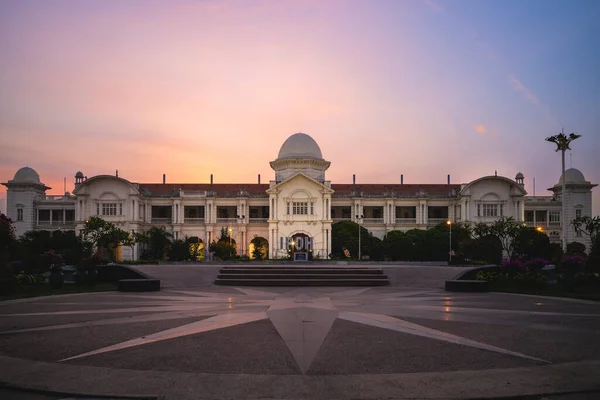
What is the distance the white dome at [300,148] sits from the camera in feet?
239

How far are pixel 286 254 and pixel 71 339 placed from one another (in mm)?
55786

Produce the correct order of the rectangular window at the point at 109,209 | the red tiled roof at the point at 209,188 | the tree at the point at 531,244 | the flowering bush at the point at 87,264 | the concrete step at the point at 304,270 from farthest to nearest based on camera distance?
the red tiled roof at the point at 209,188, the rectangular window at the point at 109,209, the tree at the point at 531,244, the concrete step at the point at 304,270, the flowering bush at the point at 87,264

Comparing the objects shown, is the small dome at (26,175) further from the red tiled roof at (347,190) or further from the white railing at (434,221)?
the white railing at (434,221)

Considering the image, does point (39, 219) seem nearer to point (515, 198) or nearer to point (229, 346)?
point (515, 198)

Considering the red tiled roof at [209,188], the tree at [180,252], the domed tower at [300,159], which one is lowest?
the tree at [180,252]

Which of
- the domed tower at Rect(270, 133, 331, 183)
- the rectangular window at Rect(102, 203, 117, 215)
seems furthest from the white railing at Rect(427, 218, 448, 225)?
the rectangular window at Rect(102, 203, 117, 215)

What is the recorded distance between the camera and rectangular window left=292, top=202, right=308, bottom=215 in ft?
225

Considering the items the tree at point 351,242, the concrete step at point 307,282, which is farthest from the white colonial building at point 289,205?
the concrete step at point 307,282

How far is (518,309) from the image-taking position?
16312 millimetres

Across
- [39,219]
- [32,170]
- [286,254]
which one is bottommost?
[286,254]

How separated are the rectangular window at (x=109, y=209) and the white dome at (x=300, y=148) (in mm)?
25065

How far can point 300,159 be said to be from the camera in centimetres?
→ 7181

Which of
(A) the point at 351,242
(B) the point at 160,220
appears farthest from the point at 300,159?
(B) the point at 160,220

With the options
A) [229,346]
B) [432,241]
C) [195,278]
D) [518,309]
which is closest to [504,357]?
[229,346]
